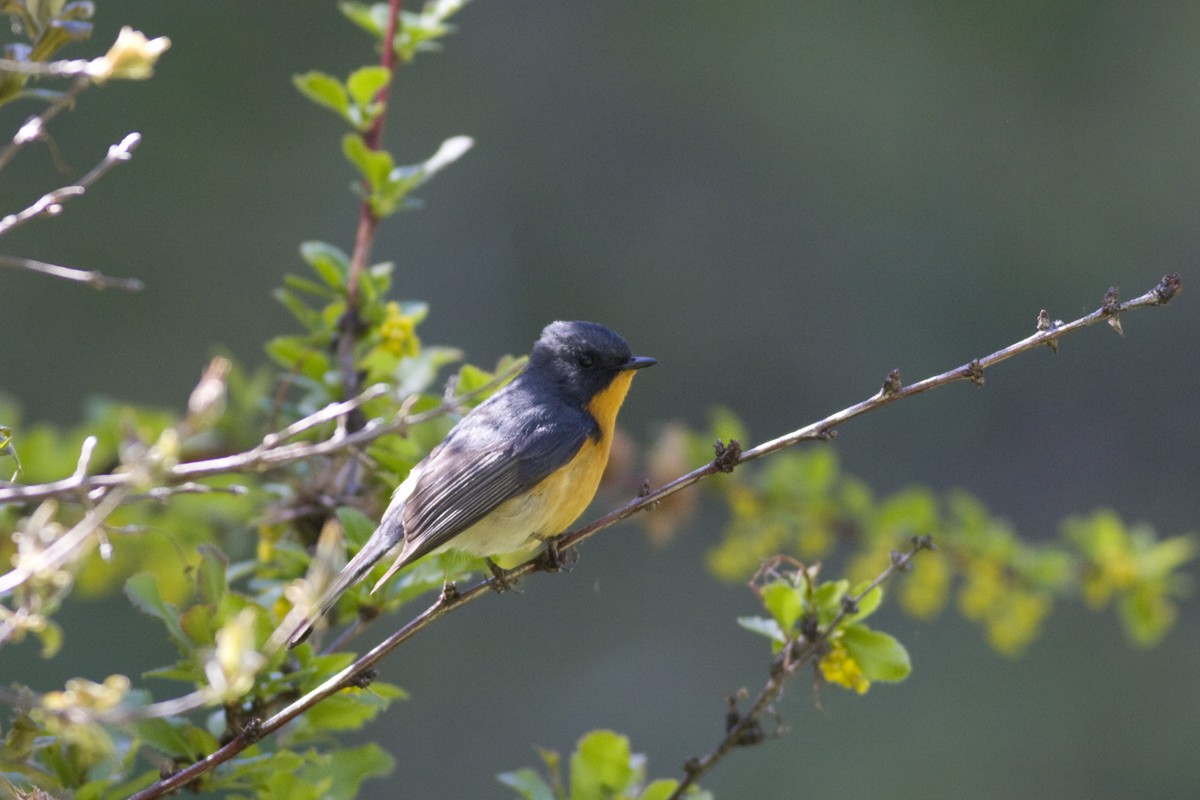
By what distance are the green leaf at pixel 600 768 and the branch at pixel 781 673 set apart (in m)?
0.11

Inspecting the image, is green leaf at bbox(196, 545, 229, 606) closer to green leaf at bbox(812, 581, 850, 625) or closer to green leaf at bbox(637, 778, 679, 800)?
green leaf at bbox(637, 778, 679, 800)

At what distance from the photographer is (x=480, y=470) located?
9.81 feet

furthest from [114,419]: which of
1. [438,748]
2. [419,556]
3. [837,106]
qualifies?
[837,106]

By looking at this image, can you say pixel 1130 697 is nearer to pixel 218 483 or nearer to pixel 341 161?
pixel 341 161

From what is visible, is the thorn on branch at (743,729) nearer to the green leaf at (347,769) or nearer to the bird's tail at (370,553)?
the green leaf at (347,769)

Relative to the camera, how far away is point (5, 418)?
9.28ft

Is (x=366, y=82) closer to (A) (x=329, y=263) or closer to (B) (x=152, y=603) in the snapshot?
(A) (x=329, y=263)

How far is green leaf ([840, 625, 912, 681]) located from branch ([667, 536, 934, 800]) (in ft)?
0.12

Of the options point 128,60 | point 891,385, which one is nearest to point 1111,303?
point 891,385

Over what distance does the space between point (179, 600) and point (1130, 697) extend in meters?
7.61

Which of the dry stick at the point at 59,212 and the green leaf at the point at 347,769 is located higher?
the dry stick at the point at 59,212

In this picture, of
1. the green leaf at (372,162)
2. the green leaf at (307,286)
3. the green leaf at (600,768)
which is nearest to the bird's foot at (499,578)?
the green leaf at (600,768)

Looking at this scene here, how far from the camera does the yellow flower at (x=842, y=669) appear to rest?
7.20 ft

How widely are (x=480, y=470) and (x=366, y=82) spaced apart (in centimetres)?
89
